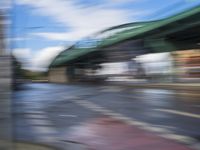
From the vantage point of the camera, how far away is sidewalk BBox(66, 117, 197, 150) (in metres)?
7.40

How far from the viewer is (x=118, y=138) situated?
26.9 ft

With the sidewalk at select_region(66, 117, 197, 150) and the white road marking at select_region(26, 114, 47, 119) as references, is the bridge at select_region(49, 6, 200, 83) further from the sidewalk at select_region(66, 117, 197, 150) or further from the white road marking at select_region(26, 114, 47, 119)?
the sidewalk at select_region(66, 117, 197, 150)

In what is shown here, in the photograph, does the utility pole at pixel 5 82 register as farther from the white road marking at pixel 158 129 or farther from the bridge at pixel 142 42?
the bridge at pixel 142 42

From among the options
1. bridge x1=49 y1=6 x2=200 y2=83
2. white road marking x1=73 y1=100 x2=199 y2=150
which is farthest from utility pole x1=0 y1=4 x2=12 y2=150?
bridge x1=49 y1=6 x2=200 y2=83

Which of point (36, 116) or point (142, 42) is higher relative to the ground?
point (142, 42)

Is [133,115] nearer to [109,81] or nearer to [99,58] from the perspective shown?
[99,58]

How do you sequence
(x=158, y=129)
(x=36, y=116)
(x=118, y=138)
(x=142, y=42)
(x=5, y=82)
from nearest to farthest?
(x=5, y=82), (x=118, y=138), (x=158, y=129), (x=36, y=116), (x=142, y=42)

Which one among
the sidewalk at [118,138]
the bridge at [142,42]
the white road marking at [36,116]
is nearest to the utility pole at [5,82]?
the sidewalk at [118,138]

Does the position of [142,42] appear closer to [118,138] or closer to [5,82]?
[118,138]

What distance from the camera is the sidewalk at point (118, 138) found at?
7398mm

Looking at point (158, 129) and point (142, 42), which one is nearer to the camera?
point (158, 129)

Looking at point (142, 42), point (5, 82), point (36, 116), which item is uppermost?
point (142, 42)

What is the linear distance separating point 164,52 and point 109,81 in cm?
614

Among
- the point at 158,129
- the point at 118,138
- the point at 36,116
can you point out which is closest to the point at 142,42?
the point at 36,116
